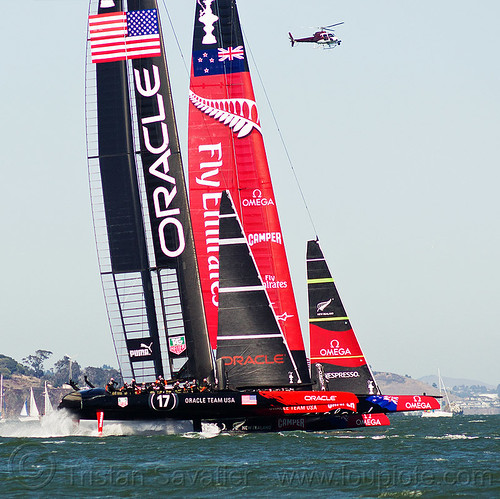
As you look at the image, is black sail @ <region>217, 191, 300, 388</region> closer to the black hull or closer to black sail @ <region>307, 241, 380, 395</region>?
the black hull

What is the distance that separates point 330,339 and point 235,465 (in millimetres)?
11247

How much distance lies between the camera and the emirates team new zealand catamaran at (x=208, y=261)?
2639 centimetres

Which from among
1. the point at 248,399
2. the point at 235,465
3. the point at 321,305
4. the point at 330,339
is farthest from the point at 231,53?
the point at 235,465

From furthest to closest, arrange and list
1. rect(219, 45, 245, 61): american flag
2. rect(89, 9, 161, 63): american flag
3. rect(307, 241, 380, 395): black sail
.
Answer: rect(219, 45, 245, 61): american flag < rect(307, 241, 380, 395): black sail < rect(89, 9, 161, 63): american flag

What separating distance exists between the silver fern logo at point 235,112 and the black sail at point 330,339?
4.65m

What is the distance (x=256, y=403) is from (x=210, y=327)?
684 centimetres

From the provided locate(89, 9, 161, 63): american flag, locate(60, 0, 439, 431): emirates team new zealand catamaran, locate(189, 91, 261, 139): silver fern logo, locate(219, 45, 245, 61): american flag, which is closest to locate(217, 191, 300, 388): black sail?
locate(60, 0, 439, 431): emirates team new zealand catamaran

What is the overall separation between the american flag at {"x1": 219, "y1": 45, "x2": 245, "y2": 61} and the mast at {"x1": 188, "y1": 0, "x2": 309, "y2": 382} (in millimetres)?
33

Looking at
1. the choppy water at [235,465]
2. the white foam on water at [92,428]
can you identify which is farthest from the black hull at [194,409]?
the choppy water at [235,465]

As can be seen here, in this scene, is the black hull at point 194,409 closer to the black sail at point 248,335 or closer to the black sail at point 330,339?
the black sail at point 248,335

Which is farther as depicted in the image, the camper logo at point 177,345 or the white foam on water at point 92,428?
the camper logo at point 177,345

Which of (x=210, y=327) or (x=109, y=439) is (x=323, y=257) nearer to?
(x=210, y=327)

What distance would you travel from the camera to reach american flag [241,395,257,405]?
25.5m

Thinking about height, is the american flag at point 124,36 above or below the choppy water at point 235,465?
above
